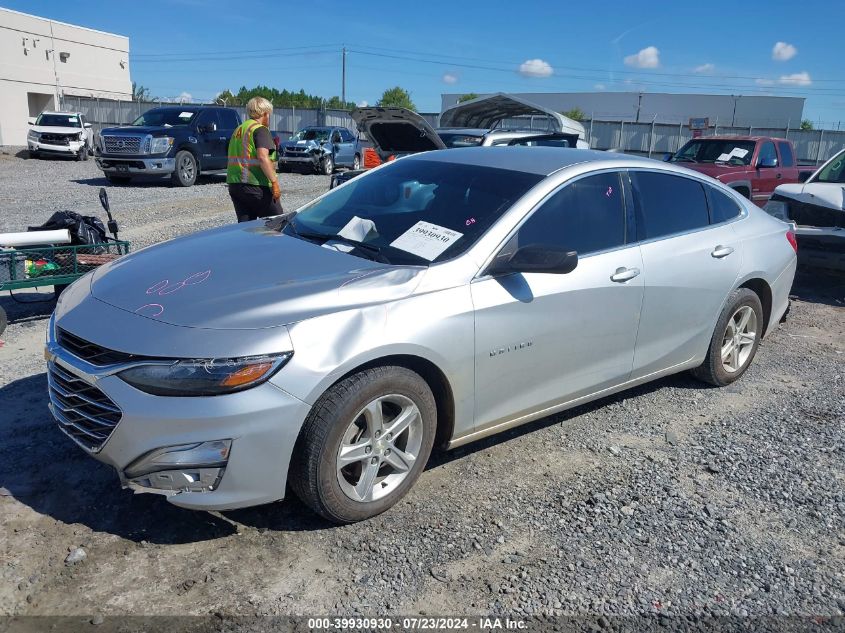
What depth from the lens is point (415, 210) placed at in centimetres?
405

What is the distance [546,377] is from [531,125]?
1124 inches

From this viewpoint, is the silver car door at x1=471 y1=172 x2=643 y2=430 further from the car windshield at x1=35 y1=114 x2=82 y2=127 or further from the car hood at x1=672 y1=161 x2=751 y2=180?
the car windshield at x1=35 y1=114 x2=82 y2=127

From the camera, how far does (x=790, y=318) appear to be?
7.55 m

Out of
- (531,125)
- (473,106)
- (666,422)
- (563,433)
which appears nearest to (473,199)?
(563,433)

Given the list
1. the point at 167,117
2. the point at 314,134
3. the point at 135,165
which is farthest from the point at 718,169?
the point at 314,134

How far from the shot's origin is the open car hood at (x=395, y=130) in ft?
31.3

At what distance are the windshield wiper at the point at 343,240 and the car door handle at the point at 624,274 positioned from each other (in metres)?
1.34

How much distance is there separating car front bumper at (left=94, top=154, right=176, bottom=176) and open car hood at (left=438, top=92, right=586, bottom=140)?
648 centimetres

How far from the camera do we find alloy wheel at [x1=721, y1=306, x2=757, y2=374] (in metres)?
5.18

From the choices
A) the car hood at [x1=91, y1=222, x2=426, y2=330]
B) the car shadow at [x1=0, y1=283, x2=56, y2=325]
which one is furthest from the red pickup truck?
the car hood at [x1=91, y1=222, x2=426, y2=330]

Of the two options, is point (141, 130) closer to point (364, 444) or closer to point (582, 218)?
point (582, 218)

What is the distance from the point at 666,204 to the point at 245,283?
9.11 ft

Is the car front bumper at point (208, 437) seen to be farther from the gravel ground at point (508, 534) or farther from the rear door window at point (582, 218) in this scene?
the rear door window at point (582, 218)

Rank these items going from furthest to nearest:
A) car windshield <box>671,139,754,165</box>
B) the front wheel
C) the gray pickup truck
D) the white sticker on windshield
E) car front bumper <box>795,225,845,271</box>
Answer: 1. the front wheel
2. the gray pickup truck
3. car windshield <box>671,139,754,165</box>
4. car front bumper <box>795,225,845,271</box>
5. the white sticker on windshield
